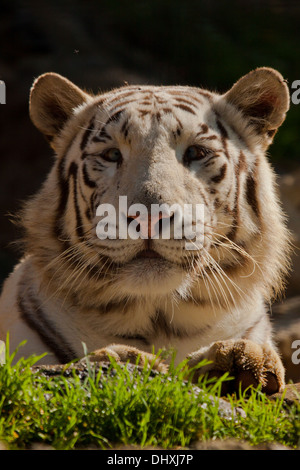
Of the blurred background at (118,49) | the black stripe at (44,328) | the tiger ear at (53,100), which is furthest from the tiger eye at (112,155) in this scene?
the blurred background at (118,49)

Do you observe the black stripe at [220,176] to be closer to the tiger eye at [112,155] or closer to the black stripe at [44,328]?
the tiger eye at [112,155]

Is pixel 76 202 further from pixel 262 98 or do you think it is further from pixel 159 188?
pixel 262 98

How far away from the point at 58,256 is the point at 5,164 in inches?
175

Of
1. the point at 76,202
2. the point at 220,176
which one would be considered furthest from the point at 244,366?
the point at 76,202

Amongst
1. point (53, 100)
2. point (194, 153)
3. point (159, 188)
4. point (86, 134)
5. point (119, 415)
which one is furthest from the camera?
point (53, 100)

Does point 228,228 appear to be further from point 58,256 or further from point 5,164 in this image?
point 5,164

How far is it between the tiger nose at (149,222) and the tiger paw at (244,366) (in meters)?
0.45

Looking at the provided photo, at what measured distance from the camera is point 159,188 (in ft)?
9.02

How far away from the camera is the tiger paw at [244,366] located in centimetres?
250

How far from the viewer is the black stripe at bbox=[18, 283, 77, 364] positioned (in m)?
3.09

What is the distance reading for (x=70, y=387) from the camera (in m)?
2.08

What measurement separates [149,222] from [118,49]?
5238 mm
